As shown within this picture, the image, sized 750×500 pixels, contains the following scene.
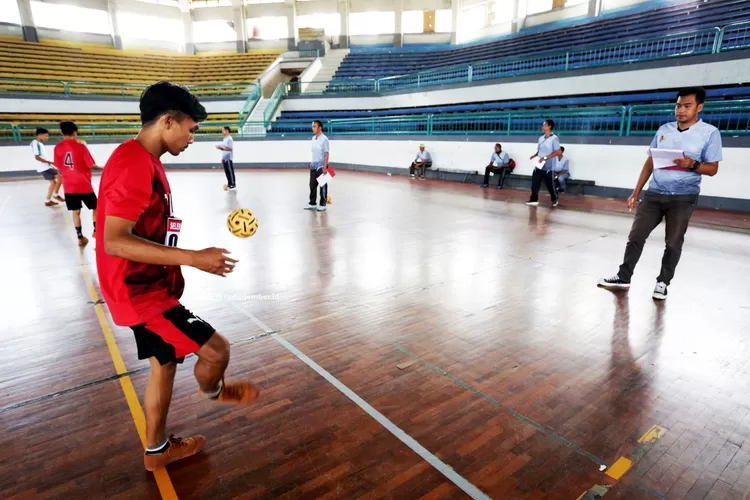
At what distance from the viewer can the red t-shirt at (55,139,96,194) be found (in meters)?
6.19

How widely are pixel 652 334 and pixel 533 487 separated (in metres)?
2.32

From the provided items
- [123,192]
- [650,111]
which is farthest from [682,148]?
[650,111]

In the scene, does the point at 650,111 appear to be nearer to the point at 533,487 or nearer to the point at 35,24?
the point at 533,487

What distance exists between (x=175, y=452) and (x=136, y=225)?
123cm

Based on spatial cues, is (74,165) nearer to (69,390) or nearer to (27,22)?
(69,390)

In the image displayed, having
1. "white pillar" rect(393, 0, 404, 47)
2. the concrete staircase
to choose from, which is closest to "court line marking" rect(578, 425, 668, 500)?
the concrete staircase

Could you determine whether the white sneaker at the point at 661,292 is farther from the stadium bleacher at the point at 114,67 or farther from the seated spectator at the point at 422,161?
the stadium bleacher at the point at 114,67

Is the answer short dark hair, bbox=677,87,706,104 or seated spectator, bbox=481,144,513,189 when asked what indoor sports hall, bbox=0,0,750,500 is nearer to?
short dark hair, bbox=677,87,706,104

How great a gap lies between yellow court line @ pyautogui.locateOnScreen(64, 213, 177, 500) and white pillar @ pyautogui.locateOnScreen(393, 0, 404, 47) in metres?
29.8

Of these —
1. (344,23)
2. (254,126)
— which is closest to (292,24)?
(344,23)

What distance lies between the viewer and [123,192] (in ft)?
5.44

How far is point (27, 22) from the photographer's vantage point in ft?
81.3

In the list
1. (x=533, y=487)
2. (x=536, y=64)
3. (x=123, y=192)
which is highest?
(x=536, y=64)

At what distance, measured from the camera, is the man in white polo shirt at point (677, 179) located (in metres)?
3.98
